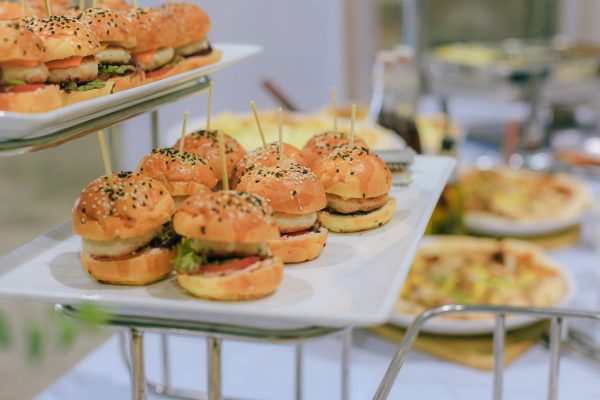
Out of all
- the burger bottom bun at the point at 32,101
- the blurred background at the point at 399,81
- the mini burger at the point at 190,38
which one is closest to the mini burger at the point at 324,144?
the mini burger at the point at 190,38

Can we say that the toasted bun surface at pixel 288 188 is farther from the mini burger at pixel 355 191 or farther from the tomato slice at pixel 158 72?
the tomato slice at pixel 158 72

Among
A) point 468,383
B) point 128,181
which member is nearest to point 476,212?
point 468,383

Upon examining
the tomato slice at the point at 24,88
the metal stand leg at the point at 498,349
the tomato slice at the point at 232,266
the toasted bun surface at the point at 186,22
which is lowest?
the metal stand leg at the point at 498,349

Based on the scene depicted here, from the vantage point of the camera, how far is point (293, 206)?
1090 millimetres

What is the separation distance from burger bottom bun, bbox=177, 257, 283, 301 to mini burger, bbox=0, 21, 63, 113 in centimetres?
28

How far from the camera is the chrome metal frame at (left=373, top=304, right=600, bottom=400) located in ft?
3.90

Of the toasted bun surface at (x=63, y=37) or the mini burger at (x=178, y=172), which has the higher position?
the toasted bun surface at (x=63, y=37)

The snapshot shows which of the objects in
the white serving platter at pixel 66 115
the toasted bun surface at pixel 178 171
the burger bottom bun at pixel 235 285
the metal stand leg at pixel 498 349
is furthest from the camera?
the metal stand leg at pixel 498 349

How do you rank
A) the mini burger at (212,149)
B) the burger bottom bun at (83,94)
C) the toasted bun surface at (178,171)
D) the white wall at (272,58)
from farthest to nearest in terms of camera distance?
the white wall at (272,58), the mini burger at (212,149), the toasted bun surface at (178,171), the burger bottom bun at (83,94)

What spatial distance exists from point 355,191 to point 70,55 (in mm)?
481

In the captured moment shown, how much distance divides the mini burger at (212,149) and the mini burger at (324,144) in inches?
5.1

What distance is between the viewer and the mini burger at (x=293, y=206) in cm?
106

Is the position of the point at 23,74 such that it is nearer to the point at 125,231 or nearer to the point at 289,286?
the point at 125,231

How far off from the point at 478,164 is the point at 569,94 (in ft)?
2.33
